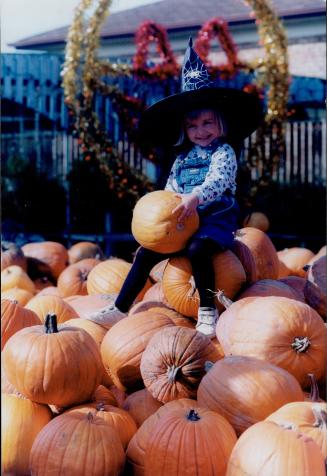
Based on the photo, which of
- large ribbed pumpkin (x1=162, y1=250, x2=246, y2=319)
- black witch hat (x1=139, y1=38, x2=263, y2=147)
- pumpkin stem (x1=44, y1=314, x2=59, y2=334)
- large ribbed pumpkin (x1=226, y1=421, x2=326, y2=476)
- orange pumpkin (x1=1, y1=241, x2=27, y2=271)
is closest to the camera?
large ribbed pumpkin (x1=226, y1=421, x2=326, y2=476)

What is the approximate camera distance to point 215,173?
3820 mm

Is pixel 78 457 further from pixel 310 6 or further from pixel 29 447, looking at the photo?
pixel 310 6

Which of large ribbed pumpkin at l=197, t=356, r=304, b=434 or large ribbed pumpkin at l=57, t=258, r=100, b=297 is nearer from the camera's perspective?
large ribbed pumpkin at l=197, t=356, r=304, b=434

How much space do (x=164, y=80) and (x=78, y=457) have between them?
581 centimetres

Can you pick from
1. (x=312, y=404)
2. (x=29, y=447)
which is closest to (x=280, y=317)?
(x=312, y=404)

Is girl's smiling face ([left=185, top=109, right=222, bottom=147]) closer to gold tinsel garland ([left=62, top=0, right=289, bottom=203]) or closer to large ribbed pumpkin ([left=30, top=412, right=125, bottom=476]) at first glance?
large ribbed pumpkin ([left=30, top=412, right=125, bottom=476])

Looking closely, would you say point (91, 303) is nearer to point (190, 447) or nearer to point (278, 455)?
point (190, 447)

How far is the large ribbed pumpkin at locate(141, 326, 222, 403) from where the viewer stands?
294 cm

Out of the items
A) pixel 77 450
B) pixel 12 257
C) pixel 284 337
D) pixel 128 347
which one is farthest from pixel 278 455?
pixel 12 257

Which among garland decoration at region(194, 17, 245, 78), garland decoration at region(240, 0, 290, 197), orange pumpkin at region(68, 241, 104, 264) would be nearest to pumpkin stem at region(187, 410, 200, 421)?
orange pumpkin at region(68, 241, 104, 264)

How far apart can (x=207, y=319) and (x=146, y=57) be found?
482 centimetres

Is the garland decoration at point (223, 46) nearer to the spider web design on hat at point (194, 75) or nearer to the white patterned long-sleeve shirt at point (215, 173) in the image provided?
the spider web design on hat at point (194, 75)

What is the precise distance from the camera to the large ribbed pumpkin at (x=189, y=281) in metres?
3.73

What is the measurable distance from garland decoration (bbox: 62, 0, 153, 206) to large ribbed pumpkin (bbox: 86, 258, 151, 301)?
2.76m
